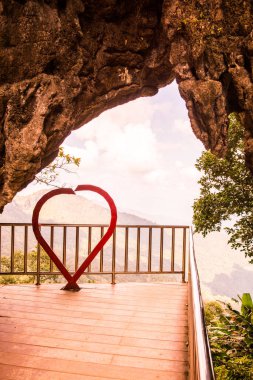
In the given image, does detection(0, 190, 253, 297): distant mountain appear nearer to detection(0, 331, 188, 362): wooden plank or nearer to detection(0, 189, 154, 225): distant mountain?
detection(0, 189, 154, 225): distant mountain

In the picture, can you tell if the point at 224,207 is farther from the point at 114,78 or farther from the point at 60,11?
the point at 60,11

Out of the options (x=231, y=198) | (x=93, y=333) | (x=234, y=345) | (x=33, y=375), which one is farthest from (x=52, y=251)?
(x=231, y=198)

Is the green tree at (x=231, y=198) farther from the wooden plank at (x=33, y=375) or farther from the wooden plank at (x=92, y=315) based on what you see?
the wooden plank at (x=33, y=375)

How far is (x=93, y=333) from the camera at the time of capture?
137 inches

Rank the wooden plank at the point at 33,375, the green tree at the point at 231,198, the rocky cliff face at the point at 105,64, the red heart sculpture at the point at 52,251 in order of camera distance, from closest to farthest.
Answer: the wooden plank at the point at 33,375 < the red heart sculpture at the point at 52,251 < the rocky cliff face at the point at 105,64 < the green tree at the point at 231,198

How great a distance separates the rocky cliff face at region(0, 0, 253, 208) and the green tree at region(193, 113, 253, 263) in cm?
278

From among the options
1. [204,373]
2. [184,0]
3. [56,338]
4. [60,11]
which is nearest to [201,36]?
[184,0]

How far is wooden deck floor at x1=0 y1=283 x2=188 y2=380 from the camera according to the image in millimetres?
2711

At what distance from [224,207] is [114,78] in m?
5.88

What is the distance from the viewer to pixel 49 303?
445 cm

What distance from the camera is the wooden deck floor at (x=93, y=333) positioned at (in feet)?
8.89

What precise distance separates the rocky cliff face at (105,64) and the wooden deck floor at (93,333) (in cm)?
212

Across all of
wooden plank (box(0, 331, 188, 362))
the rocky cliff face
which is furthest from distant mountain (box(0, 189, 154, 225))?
wooden plank (box(0, 331, 188, 362))

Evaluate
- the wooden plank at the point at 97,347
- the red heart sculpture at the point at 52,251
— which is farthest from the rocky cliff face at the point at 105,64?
the wooden plank at the point at 97,347
